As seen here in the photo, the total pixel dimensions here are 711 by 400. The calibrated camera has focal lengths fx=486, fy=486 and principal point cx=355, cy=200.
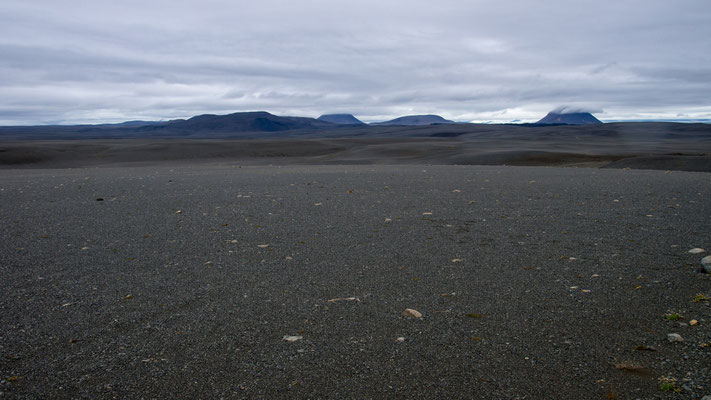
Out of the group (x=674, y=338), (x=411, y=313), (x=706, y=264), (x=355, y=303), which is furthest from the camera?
(x=706, y=264)

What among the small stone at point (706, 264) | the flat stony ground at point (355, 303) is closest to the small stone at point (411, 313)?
the flat stony ground at point (355, 303)

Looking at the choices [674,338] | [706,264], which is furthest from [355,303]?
[706,264]

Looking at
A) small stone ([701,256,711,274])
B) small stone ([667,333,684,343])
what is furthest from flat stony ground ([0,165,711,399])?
small stone ([701,256,711,274])

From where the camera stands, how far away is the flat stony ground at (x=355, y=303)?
2852 millimetres

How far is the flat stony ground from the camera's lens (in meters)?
2.85

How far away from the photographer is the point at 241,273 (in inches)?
187

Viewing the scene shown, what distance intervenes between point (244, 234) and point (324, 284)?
2312 mm

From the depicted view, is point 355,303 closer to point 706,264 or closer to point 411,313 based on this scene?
point 411,313

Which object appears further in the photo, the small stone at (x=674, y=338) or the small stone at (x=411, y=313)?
the small stone at (x=411, y=313)

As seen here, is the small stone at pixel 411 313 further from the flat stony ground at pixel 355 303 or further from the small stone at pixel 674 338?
the small stone at pixel 674 338

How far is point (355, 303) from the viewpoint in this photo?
396cm

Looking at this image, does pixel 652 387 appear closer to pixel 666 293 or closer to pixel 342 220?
pixel 666 293

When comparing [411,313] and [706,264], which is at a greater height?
[706,264]

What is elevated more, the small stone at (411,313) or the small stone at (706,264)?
the small stone at (706,264)
